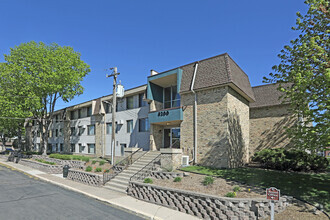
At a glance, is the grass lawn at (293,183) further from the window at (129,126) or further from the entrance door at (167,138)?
the window at (129,126)

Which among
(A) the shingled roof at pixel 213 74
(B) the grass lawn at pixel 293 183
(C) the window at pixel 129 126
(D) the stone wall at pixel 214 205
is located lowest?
(D) the stone wall at pixel 214 205

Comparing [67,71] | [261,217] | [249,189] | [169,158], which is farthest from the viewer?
[67,71]

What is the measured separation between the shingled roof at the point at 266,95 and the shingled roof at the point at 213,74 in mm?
3338

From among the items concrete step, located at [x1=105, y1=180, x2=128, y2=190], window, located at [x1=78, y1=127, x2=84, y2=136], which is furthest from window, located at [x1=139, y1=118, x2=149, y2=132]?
window, located at [x1=78, y1=127, x2=84, y2=136]

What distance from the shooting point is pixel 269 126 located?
58.5 feet

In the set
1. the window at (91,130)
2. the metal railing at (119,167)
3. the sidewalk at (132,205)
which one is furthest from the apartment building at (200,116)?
the sidewalk at (132,205)

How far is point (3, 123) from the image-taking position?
1038 inches

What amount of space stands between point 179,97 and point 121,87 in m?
5.42

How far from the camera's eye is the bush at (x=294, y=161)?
12.7 metres

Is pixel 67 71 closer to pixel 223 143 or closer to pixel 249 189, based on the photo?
pixel 223 143

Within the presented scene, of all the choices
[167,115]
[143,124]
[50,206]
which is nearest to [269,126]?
[167,115]

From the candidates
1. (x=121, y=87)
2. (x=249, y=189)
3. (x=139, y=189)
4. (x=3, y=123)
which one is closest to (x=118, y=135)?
(x=121, y=87)

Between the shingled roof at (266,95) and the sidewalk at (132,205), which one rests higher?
the shingled roof at (266,95)

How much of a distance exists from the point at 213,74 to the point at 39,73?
19.9 metres
